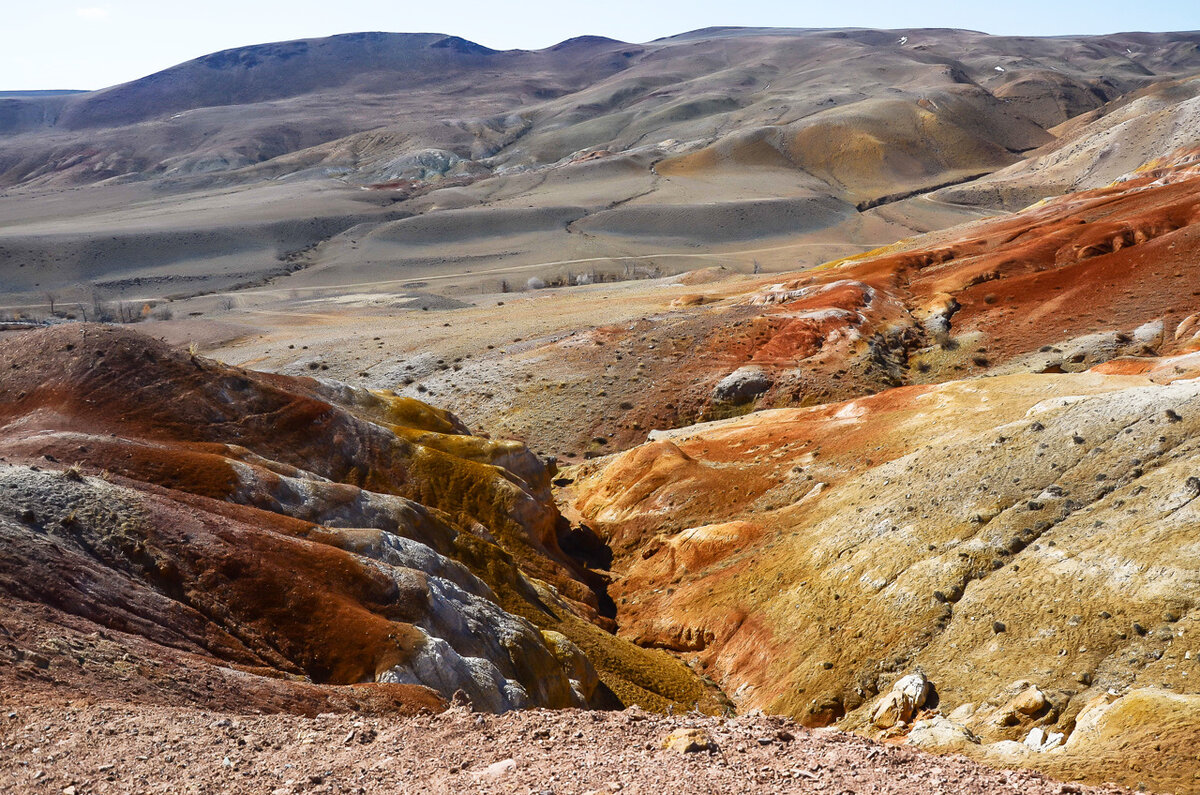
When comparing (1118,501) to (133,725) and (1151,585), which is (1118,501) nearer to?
(1151,585)

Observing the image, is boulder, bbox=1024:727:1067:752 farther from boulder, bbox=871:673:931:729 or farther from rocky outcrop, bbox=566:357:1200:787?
boulder, bbox=871:673:931:729

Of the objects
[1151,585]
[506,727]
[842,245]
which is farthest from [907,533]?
[842,245]

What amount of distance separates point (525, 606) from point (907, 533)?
11.0 meters

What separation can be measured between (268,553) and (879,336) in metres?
43.0

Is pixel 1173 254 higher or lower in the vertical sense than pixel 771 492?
higher

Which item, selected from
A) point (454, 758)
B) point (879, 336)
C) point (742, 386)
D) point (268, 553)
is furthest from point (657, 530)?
point (879, 336)

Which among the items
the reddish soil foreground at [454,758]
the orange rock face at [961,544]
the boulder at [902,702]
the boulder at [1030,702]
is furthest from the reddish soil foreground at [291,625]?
the boulder at [1030,702]

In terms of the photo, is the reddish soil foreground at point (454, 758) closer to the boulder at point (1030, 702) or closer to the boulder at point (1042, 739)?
the boulder at point (1042, 739)

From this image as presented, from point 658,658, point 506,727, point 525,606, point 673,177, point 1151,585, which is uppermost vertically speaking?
point 673,177

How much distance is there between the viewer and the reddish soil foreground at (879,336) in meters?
51.1

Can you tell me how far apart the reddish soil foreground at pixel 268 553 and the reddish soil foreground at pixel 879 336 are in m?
18.3

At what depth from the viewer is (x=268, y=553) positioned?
20281 millimetres

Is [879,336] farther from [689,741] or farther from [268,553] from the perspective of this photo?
[689,741]

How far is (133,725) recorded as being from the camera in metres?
12.5
